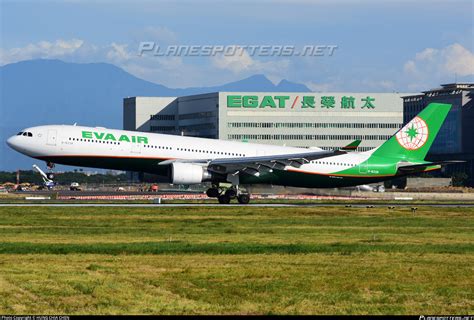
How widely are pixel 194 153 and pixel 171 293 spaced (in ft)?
149

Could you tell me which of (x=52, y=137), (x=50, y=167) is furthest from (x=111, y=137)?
(x=50, y=167)

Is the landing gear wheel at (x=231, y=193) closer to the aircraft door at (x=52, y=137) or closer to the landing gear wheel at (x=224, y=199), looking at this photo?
the landing gear wheel at (x=224, y=199)

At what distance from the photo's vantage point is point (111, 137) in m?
66.9

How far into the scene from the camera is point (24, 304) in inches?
882

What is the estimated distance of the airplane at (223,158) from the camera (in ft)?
218

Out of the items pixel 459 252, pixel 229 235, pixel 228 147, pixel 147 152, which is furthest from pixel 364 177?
Result: pixel 459 252

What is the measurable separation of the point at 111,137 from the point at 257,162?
1049 centimetres

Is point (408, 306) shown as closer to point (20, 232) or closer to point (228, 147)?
point (20, 232)

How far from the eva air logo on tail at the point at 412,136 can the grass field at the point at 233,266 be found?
76.3 feet

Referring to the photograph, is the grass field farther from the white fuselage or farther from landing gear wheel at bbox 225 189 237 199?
landing gear wheel at bbox 225 189 237 199

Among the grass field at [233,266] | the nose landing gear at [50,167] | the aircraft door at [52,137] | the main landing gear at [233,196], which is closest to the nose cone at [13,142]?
the nose landing gear at [50,167]

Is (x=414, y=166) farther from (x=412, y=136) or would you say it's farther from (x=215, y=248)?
(x=215, y=248)

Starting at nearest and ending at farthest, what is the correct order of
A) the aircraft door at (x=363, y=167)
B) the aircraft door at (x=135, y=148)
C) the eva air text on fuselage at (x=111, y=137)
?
the eva air text on fuselage at (x=111, y=137) < the aircraft door at (x=135, y=148) < the aircraft door at (x=363, y=167)

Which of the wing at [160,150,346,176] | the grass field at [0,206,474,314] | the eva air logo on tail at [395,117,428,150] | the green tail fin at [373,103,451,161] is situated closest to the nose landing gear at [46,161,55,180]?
the wing at [160,150,346,176]
